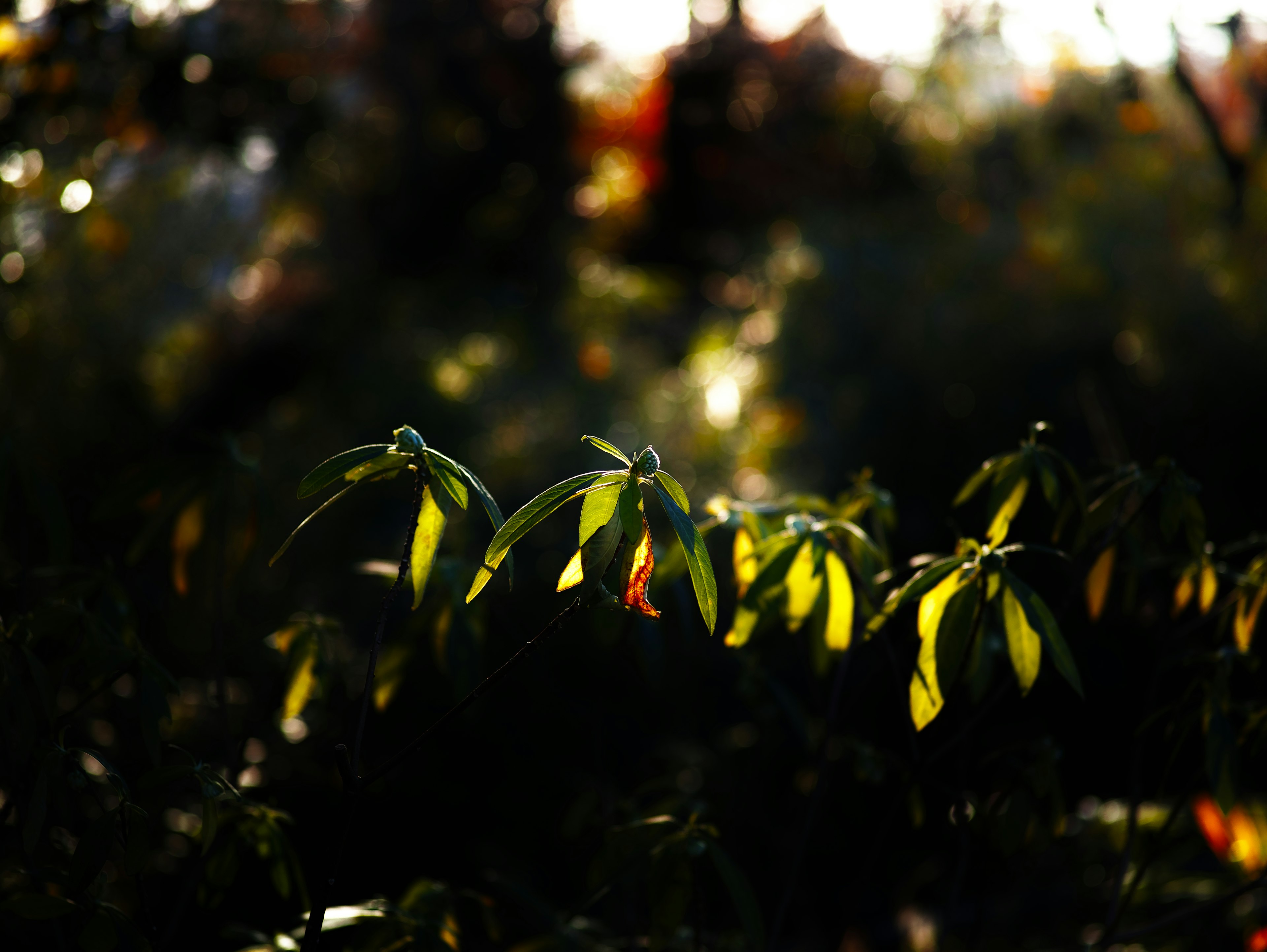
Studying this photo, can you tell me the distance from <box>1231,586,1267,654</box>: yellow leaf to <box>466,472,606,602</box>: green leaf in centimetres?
81

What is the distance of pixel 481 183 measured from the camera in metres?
5.80

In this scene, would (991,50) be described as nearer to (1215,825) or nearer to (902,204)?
(902,204)

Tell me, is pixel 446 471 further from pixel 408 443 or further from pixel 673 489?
pixel 673 489

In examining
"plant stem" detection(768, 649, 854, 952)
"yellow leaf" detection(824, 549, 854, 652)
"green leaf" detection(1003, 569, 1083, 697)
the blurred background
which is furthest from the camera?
the blurred background

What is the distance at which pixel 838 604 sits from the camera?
959 millimetres

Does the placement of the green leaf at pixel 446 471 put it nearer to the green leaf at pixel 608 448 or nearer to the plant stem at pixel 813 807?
the green leaf at pixel 608 448

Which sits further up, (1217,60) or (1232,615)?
(1217,60)

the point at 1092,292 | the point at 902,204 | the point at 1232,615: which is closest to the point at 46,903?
the point at 1232,615

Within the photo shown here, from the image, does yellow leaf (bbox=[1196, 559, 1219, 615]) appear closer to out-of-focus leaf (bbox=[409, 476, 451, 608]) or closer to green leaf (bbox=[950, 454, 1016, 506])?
green leaf (bbox=[950, 454, 1016, 506])

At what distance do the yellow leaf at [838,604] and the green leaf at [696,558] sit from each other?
1.06ft

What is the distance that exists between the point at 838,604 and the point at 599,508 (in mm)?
411

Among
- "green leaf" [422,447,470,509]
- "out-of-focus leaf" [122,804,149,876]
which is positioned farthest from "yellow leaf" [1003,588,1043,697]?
"out-of-focus leaf" [122,804,149,876]

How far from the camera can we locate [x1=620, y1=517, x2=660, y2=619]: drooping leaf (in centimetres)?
69

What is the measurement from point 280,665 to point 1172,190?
11.7 feet
